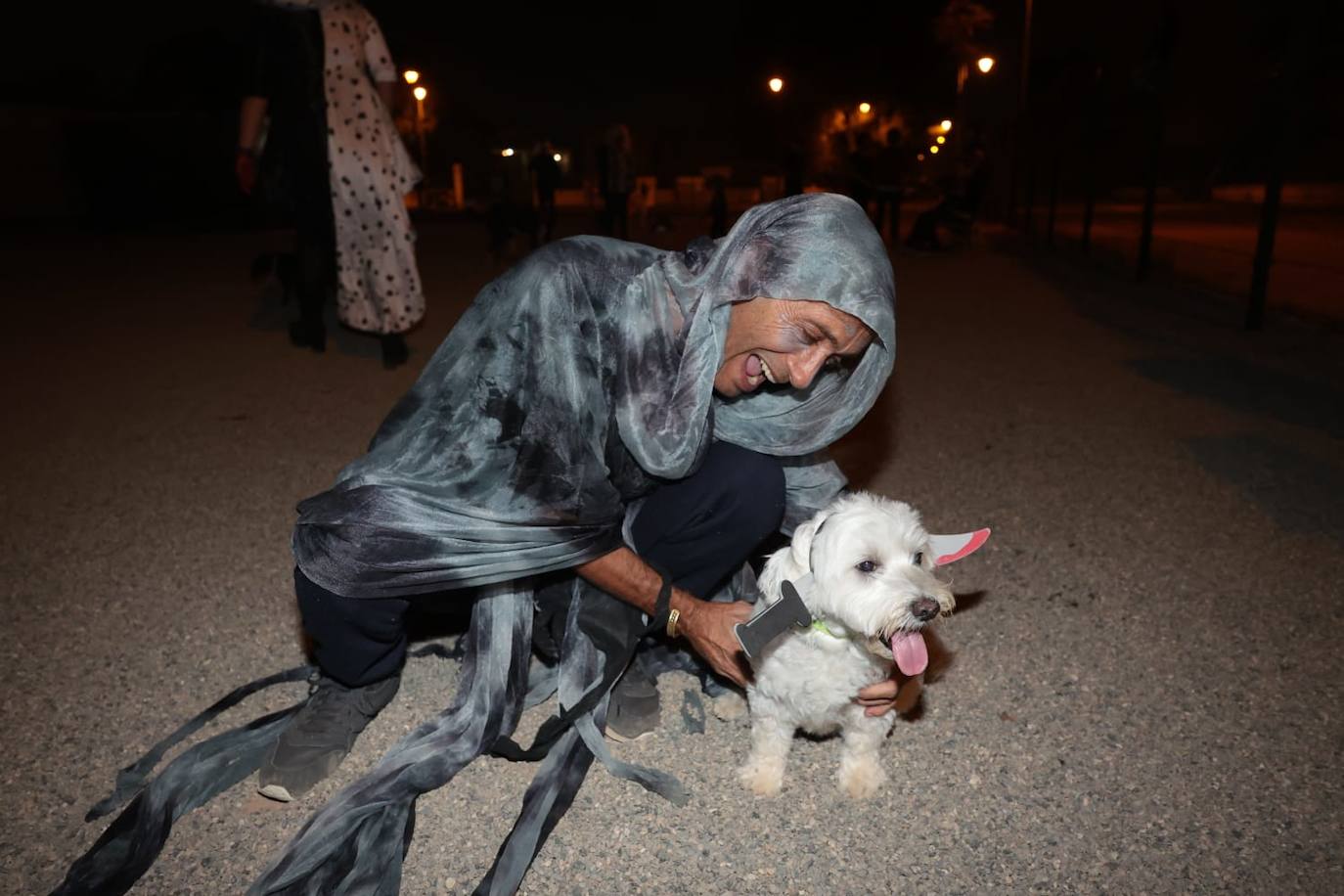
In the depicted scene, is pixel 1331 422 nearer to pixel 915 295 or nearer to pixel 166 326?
pixel 915 295

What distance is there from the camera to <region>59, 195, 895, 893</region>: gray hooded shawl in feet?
7.32

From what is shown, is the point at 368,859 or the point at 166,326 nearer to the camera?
the point at 368,859

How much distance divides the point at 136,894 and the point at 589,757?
3.97 ft

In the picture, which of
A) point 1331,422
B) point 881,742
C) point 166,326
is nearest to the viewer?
point 881,742

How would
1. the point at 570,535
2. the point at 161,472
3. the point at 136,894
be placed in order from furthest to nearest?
1. the point at 161,472
2. the point at 570,535
3. the point at 136,894

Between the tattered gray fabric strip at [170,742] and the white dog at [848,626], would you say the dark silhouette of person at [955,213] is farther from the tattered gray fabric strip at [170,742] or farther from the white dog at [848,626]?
the tattered gray fabric strip at [170,742]

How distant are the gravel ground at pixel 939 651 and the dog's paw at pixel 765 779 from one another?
0.11 feet

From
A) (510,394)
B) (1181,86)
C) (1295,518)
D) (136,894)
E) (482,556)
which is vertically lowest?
(136,894)

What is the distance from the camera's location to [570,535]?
7.84ft

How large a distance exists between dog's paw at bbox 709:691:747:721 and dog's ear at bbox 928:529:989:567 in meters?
0.92

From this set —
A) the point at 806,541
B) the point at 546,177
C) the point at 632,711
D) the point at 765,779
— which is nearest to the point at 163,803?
the point at 632,711

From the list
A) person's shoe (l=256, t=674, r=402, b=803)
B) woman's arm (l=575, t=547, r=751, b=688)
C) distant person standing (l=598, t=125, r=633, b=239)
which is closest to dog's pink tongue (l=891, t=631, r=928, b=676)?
woman's arm (l=575, t=547, r=751, b=688)

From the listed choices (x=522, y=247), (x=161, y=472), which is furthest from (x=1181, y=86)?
(x=161, y=472)

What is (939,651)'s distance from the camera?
327 centimetres
